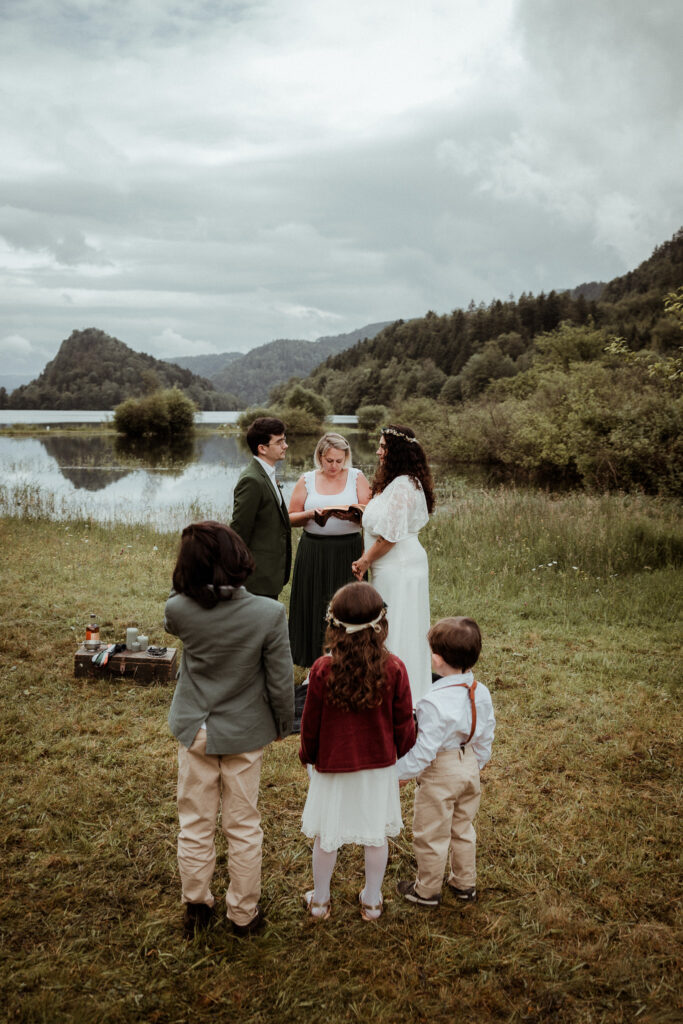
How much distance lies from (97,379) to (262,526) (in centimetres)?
10390

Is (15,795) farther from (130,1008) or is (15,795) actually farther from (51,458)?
(51,458)

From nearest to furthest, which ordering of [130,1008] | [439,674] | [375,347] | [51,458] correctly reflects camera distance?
[130,1008] < [439,674] < [51,458] < [375,347]

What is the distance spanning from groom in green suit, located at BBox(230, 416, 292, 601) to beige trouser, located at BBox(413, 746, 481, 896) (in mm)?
2354

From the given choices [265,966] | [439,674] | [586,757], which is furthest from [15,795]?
[586,757]

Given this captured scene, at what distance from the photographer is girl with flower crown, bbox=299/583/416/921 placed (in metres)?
2.52

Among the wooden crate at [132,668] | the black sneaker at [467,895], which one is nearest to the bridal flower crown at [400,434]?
the black sneaker at [467,895]

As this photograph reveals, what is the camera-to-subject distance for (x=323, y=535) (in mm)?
5191

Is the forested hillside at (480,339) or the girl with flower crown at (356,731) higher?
the forested hillside at (480,339)

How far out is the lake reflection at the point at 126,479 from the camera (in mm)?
15984

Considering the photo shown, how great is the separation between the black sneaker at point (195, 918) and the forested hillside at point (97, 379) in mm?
94539

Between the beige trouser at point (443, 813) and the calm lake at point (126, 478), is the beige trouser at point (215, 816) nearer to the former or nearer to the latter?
the beige trouser at point (443, 813)

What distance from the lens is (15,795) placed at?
3.86 meters

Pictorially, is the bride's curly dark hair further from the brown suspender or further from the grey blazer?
the grey blazer

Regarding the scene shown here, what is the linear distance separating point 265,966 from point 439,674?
1.42 meters
